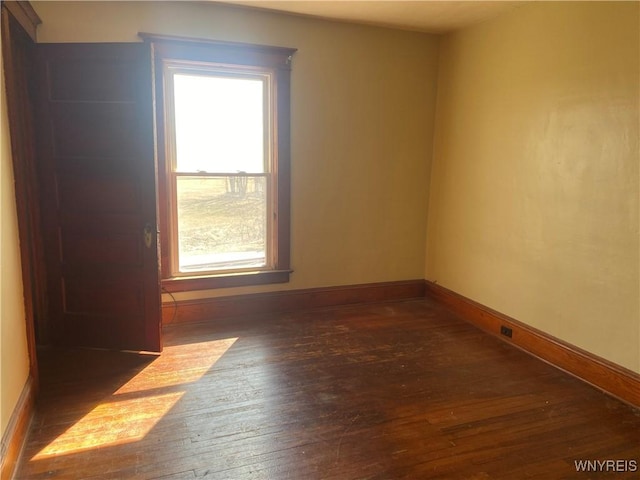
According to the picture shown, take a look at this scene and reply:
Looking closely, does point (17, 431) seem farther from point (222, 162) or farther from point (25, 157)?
point (222, 162)

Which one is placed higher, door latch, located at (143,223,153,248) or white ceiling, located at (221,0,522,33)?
white ceiling, located at (221,0,522,33)

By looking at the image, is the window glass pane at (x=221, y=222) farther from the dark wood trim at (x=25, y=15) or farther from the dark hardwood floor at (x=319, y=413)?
the dark wood trim at (x=25, y=15)

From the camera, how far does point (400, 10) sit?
3.52 m

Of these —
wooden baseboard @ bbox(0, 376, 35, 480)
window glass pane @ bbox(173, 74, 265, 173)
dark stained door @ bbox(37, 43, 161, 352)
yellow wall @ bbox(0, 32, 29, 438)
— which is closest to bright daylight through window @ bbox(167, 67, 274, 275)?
window glass pane @ bbox(173, 74, 265, 173)

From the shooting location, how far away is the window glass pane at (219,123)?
356 cm

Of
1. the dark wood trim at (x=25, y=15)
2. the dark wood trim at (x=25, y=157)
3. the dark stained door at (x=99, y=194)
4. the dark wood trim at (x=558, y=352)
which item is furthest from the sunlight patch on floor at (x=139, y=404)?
the dark wood trim at (x=25, y=15)

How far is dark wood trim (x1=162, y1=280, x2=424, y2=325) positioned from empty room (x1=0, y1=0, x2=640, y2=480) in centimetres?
2

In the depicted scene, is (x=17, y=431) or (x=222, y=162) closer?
(x=17, y=431)

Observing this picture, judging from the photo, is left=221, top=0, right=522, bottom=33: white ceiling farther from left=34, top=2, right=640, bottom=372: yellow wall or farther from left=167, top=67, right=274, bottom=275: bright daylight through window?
left=167, top=67, right=274, bottom=275: bright daylight through window

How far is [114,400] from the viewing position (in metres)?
2.53

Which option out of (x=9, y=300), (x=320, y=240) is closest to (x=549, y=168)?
(x=320, y=240)

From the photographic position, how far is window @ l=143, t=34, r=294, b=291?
11.5 ft

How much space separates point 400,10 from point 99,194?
2752 mm

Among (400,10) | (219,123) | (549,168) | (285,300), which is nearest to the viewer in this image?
(549,168)
